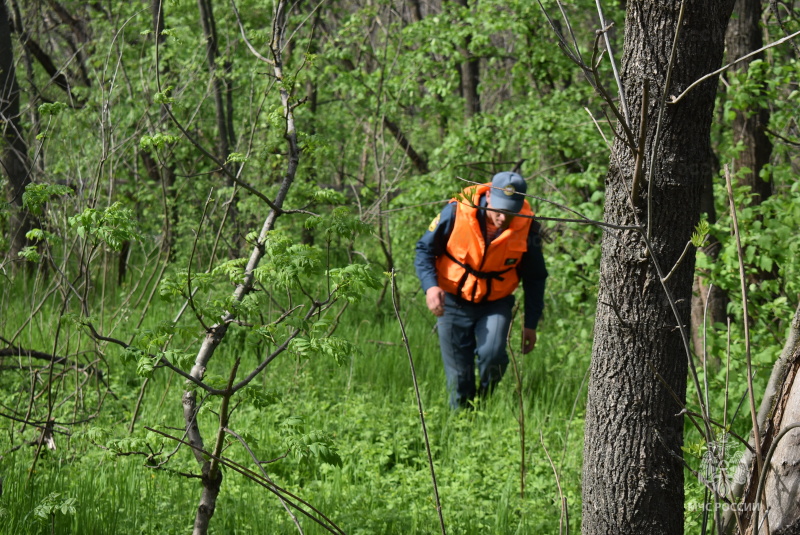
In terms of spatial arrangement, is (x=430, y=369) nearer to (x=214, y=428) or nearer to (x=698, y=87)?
(x=214, y=428)

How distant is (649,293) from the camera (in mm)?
2293

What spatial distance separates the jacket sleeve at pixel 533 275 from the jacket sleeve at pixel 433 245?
0.56m

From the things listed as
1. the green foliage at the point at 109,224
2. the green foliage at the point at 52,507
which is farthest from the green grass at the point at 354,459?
the green foliage at the point at 109,224

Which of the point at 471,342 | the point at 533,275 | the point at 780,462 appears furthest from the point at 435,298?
the point at 780,462

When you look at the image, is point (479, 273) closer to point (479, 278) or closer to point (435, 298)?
point (479, 278)

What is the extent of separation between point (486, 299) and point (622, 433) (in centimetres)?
287

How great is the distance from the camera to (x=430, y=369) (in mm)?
5918

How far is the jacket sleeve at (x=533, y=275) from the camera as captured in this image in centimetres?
521

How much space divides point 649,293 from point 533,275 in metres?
3.03

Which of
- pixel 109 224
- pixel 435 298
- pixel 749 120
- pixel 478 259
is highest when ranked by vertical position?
pixel 749 120

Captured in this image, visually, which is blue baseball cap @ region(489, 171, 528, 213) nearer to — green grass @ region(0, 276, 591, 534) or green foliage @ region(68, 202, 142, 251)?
green grass @ region(0, 276, 591, 534)

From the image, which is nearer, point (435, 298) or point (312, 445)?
point (312, 445)

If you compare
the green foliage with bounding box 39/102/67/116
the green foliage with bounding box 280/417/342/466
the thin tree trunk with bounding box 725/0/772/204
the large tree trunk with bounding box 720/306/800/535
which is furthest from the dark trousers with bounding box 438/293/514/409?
the large tree trunk with bounding box 720/306/800/535

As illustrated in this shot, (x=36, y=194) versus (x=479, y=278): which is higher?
(x=36, y=194)
